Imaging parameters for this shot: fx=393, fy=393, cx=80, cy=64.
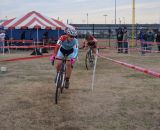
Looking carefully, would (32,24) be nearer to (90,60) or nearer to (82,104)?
(90,60)

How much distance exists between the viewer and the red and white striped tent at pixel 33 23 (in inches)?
1255

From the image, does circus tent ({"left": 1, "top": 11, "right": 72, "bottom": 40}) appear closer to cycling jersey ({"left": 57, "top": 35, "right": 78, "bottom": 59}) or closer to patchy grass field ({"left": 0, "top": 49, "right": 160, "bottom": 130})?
patchy grass field ({"left": 0, "top": 49, "right": 160, "bottom": 130})

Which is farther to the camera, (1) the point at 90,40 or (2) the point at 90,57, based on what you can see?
(2) the point at 90,57

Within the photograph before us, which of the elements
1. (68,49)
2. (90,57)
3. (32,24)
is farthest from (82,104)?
(32,24)

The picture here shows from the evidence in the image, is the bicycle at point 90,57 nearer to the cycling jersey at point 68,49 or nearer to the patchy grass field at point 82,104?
the patchy grass field at point 82,104

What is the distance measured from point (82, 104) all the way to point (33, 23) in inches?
944

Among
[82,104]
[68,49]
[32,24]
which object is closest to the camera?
[82,104]

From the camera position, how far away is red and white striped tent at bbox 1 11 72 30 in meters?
31.9

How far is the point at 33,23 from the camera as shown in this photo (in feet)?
106

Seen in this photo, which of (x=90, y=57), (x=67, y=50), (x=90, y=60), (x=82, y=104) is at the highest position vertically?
(x=67, y=50)

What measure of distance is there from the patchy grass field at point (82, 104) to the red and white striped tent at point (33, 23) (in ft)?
59.7

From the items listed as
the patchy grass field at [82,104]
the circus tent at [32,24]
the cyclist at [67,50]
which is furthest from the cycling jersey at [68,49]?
the circus tent at [32,24]

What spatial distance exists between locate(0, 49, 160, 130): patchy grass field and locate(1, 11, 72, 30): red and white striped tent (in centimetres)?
1819

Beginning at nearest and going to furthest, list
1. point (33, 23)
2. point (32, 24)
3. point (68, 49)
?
point (68, 49) → point (32, 24) → point (33, 23)
